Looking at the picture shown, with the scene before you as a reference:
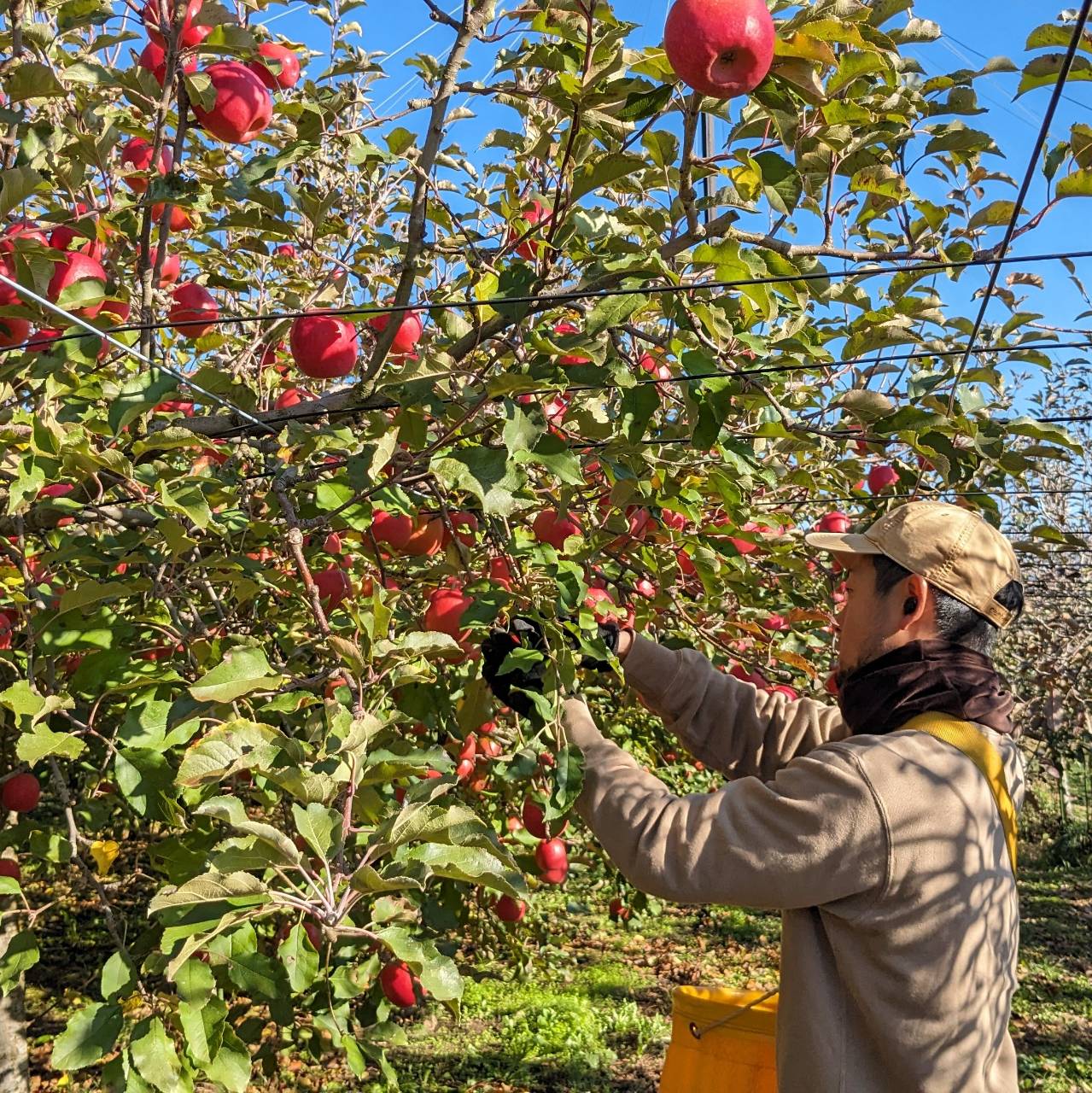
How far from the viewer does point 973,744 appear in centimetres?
161

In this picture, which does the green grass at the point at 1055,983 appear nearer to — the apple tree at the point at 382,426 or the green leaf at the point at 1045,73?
the apple tree at the point at 382,426

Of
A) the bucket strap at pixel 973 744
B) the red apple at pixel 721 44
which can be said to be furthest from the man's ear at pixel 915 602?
the red apple at pixel 721 44

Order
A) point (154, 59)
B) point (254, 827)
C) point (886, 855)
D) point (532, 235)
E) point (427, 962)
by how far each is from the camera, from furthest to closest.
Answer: point (154, 59), point (532, 235), point (886, 855), point (427, 962), point (254, 827)

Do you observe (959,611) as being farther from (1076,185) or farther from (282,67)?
(282,67)

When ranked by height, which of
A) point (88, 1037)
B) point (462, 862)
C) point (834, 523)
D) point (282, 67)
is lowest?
point (88, 1037)

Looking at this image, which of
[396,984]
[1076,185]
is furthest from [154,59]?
[396,984]

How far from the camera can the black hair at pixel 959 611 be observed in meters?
1.76

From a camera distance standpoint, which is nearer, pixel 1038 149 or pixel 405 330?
pixel 1038 149

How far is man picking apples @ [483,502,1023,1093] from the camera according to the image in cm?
147

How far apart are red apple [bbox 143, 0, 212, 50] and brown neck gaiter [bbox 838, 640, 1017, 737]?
1.55 metres

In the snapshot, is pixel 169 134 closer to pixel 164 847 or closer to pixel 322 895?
pixel 164 847

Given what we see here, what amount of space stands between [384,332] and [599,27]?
61cm

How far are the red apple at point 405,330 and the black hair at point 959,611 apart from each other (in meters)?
1.08

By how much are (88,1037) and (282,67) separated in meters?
1.92
